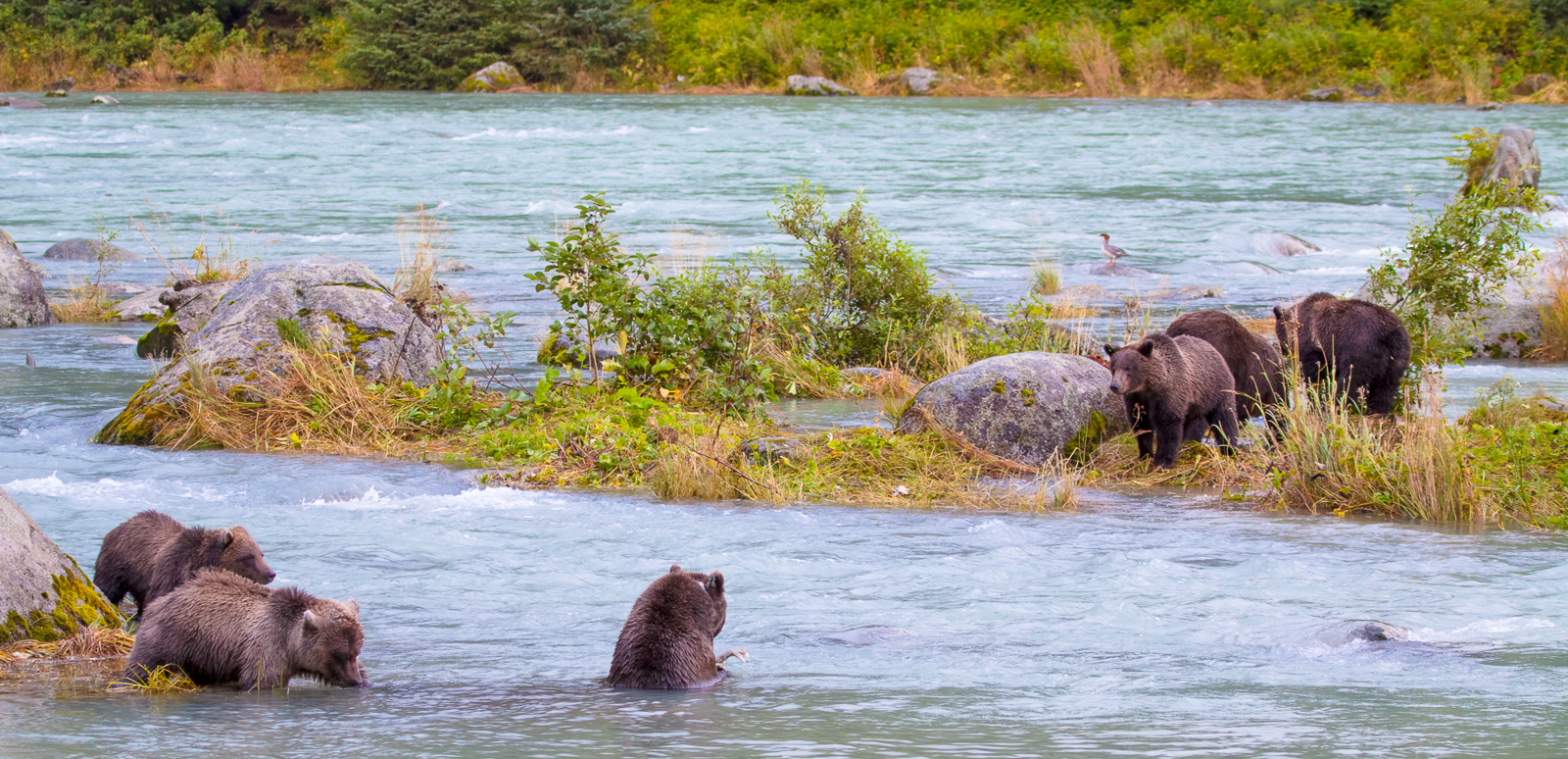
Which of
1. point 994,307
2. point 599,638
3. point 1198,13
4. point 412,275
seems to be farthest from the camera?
point 1198,13

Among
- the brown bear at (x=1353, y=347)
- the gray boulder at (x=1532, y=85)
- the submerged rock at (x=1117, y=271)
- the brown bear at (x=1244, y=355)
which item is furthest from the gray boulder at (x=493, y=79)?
the brown bear at (x=1353, y=347)

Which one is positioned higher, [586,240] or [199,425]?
[586,240]

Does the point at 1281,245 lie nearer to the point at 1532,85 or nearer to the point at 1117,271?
the point at 1117,271

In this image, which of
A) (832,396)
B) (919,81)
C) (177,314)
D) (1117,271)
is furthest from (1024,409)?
Result: (919,81)

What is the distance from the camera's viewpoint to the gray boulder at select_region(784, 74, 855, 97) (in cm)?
5381

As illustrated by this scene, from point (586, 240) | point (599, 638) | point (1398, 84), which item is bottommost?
point (599, 638)

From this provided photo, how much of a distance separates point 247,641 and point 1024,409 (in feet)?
17.4

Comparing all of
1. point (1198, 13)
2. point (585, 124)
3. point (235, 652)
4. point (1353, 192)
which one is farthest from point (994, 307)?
point (1198, 13)

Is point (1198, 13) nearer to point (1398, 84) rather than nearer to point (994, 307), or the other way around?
point (1398, 84)

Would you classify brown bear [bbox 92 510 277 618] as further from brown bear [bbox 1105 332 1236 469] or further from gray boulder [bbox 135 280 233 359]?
gray boulder [bbox 135 280 233 359]

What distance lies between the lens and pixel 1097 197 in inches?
1064

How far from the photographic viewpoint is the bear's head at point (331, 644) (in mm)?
5270

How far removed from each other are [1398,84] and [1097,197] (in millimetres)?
27634

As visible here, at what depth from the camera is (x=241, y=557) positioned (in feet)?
20.1
